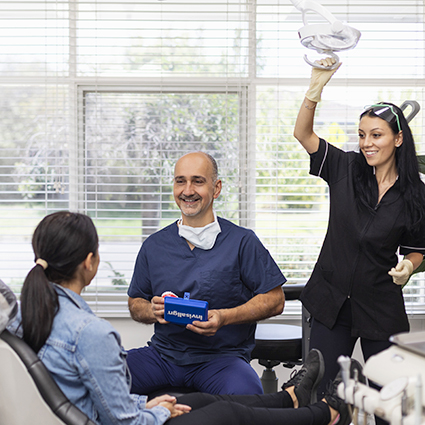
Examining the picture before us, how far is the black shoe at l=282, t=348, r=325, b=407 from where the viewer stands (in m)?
1.62

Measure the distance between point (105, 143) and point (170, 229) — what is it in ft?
2.90

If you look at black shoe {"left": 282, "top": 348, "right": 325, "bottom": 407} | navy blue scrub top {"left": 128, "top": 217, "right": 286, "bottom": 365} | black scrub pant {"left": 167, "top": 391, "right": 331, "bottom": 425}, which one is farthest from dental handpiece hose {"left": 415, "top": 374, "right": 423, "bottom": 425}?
navy blue scrub top {"left": 128, "top": 217, "right": 286, "bottom": 365}

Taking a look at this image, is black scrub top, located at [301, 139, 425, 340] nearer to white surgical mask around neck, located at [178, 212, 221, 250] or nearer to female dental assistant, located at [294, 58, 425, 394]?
female dental assistant, located at [294, 58, 425, 394]

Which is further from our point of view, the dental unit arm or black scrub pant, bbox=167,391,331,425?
black scrub pant, bbox=167,391,331,425

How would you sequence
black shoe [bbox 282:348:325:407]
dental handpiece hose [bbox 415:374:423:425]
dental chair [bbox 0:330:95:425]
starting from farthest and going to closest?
black shoe [bbox 282:348:325:407] < dental chair [bbox 0:330:95:425] < dental handpiece hose [bbox 415:374:423:425]

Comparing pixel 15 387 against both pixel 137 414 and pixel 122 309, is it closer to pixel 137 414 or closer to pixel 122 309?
pixel 137 414

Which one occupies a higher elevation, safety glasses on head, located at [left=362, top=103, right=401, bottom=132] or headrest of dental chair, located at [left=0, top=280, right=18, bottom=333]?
safety glasses on head, located at [left=362, top=103, right=401, bottom=132]

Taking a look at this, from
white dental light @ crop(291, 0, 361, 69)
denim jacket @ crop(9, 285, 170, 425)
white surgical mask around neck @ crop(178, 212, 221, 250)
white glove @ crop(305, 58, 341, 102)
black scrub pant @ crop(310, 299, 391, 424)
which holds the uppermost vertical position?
white dental light @ crop(291, 0, 361, 69)

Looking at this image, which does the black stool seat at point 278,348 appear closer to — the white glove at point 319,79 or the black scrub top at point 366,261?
the black scrub top at point 366,261

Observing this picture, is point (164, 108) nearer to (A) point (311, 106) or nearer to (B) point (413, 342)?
(A) point (311, 106)

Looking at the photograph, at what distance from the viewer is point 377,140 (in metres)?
1.75

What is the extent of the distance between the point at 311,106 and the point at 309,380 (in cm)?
97

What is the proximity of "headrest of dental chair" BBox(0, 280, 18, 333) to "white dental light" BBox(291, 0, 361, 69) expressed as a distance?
125 cm

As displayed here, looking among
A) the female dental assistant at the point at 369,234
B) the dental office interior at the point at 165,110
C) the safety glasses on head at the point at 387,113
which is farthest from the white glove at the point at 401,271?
the dental office interior at the point at 165,110
